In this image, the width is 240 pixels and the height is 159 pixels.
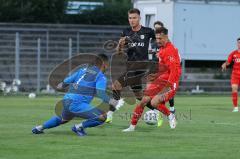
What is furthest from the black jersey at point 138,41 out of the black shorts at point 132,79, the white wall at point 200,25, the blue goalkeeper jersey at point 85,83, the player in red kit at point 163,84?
the white wall at point 200,25

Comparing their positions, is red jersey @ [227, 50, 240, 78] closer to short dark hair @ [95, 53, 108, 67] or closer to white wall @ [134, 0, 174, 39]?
short dark hair @ [95, 53, 108, 67]

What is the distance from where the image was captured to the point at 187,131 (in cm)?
1662

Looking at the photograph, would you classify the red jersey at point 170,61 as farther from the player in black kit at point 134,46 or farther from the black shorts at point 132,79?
the black shorts at point 132,79

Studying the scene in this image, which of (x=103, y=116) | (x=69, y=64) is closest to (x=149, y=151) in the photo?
(x=103, y=116)

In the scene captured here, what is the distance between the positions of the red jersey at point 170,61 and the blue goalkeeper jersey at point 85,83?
2226 mm

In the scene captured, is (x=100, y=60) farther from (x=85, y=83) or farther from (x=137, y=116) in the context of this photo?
(x=137, y=116)

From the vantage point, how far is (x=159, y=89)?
671 inches

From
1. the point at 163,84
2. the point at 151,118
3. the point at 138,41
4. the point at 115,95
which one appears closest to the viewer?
the point at 163,84

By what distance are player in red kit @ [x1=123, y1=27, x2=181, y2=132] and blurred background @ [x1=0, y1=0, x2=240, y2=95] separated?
19.1 metres

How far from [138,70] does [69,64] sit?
678 inches

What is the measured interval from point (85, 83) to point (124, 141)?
4.83ft

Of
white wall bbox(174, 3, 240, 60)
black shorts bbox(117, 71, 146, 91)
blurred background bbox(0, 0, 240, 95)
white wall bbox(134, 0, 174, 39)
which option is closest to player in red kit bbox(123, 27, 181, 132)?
black shorts bbox(117, 71, 146, 91)

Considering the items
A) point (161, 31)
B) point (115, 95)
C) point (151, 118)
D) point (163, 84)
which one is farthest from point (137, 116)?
point (115, 95)

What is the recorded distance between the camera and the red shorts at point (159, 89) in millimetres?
16891
